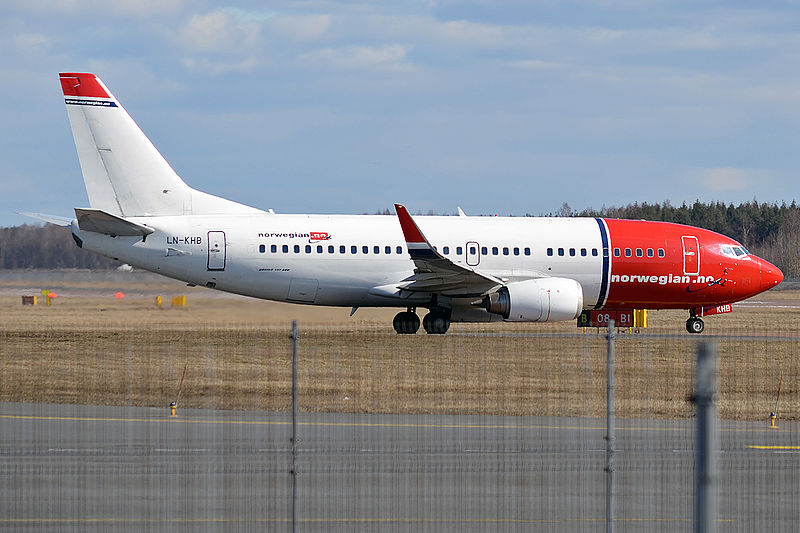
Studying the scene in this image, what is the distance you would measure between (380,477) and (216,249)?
17.3 m

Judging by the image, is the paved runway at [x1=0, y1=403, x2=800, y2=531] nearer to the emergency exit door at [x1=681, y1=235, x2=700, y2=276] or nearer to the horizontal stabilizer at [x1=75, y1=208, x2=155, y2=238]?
the horizontal stabilizer at [x1=75, y1=208, x2=155, y2=238]

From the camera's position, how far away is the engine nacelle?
2800 centimetres

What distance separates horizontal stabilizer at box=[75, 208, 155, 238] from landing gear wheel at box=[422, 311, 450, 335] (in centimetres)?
752

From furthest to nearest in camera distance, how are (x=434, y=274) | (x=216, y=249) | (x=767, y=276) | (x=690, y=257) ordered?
(x=767, y=276) → (x=690, y=257) → (x=434, y=274) → (x=216, y=249)

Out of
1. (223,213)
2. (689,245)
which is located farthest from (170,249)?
(689,245)

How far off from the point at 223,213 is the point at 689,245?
42.9ft

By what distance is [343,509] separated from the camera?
10.6 meters

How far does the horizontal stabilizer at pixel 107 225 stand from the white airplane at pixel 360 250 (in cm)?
4

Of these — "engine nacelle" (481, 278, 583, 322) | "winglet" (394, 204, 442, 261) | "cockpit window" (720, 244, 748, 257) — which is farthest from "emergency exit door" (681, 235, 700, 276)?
"winglet" (394, 204, 442, 261)

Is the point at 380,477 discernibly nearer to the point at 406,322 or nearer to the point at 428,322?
the point at 428,322

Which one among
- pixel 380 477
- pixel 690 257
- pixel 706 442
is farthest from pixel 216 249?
pixel 706 442

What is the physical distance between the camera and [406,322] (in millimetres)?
29938

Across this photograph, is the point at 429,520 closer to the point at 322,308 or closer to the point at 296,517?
the point at 296,517

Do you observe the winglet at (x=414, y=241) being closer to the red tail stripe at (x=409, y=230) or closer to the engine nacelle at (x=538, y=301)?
the red tail stripe at (x=409, y=230)
